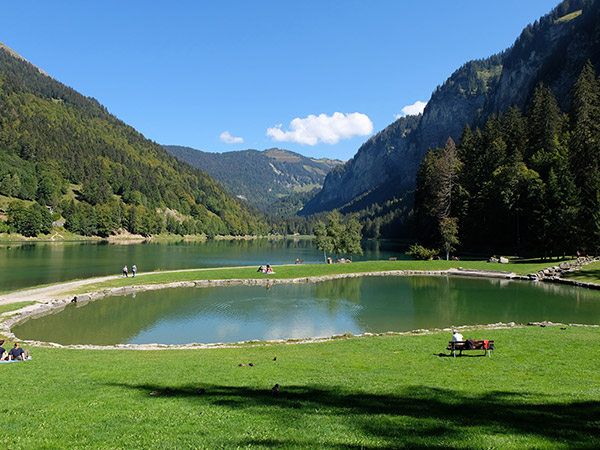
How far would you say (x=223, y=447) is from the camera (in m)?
8.37

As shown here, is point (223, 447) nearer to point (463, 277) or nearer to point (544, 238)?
point (463, 277)

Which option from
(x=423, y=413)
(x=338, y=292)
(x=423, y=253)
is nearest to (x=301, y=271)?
(x=338, y=292)

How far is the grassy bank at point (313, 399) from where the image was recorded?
28.7 ft

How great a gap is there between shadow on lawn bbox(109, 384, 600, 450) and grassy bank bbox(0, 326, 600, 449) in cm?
3

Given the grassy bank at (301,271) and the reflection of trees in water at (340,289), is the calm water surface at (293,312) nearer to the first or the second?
the reflection of trees in water at (340,289)

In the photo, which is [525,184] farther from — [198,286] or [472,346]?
[472,346]

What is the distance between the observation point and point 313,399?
39.3 feet

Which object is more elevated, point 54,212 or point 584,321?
point 54,212

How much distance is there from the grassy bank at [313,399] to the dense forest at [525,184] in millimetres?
50737

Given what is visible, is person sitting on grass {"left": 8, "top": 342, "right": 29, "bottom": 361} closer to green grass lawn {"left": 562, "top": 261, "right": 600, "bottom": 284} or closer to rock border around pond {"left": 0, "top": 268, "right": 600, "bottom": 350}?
rock border around pond {"left": 0, "top": 268, "right": 600, "bottom": 350}

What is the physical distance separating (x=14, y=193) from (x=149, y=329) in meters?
170

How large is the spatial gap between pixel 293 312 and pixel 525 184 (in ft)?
207

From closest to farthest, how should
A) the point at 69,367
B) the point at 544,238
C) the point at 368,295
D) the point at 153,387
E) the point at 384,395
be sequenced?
the point at 384,395, the point at 153,387, the point at 69,367, the point at 368,295, the point at 544,238

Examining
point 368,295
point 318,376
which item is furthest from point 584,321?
point 318,376
